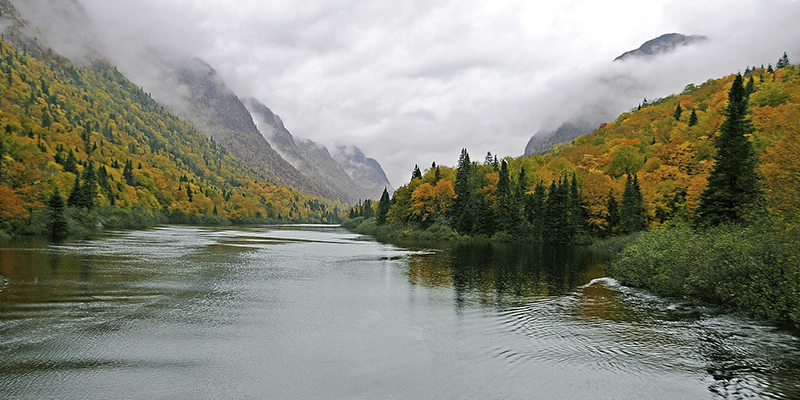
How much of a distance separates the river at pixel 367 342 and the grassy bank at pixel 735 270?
3.80ft

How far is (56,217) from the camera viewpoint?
72.6 metres

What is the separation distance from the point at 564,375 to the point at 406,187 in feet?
356

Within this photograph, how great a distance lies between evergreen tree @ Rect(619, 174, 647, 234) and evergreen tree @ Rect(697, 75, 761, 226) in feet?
124

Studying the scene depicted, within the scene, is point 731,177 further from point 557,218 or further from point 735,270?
point 557,218

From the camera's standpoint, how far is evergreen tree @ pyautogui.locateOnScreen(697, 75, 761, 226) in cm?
Answer: 3478

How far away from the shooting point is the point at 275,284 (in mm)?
32562

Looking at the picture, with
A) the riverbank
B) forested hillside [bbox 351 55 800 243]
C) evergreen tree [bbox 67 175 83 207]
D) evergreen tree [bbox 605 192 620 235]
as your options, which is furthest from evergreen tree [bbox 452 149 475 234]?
evergreen tree [bbox 67 175 83 207]

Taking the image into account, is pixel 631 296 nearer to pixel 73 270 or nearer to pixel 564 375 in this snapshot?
pixel 564 375

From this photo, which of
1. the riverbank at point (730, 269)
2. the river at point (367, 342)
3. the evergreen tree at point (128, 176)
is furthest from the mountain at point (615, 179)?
the evergreen tree at point (128, 176)

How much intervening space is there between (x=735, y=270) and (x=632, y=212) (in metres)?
55.6

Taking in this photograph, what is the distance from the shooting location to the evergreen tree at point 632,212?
73.0 meters

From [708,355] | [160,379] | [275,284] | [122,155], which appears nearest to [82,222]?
[275,284]

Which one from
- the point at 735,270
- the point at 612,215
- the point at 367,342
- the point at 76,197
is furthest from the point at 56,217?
the point at 612,215

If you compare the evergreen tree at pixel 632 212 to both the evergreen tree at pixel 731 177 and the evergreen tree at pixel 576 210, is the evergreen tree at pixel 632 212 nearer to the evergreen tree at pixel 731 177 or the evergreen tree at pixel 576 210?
the evergreen tree at pixel 576 210
